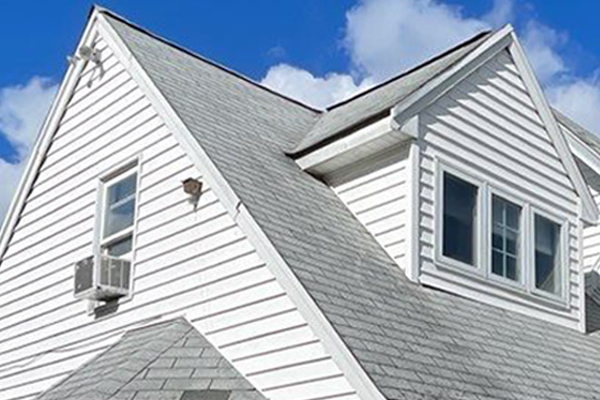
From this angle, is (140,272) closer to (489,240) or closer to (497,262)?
(489,240)

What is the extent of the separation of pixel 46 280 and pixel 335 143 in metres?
3.87

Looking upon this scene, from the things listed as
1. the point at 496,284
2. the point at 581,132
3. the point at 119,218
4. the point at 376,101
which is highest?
the point at 581,132

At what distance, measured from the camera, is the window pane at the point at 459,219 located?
1082cm

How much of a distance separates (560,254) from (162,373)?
561 cm

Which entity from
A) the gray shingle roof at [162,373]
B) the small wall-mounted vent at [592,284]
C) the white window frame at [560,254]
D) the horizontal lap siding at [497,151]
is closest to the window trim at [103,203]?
the gray shingle roof at [162,373]

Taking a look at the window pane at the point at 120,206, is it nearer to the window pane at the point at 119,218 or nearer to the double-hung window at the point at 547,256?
the window pane at the point at 119,218

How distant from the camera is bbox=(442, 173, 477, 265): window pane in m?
10.8

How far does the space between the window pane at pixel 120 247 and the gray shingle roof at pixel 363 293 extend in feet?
5.10

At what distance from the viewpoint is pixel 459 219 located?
1102 centimetres

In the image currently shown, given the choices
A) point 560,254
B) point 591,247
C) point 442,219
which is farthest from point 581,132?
point 442,219

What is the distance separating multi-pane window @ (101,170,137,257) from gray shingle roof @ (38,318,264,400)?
1566 mm

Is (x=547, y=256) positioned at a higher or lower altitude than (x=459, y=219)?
higher

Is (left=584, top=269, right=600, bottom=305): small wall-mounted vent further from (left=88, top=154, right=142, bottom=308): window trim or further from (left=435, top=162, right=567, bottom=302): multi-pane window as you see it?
(left=88, top=154, right=142, bottom=308): window trim

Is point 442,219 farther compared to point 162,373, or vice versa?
point 442,219
